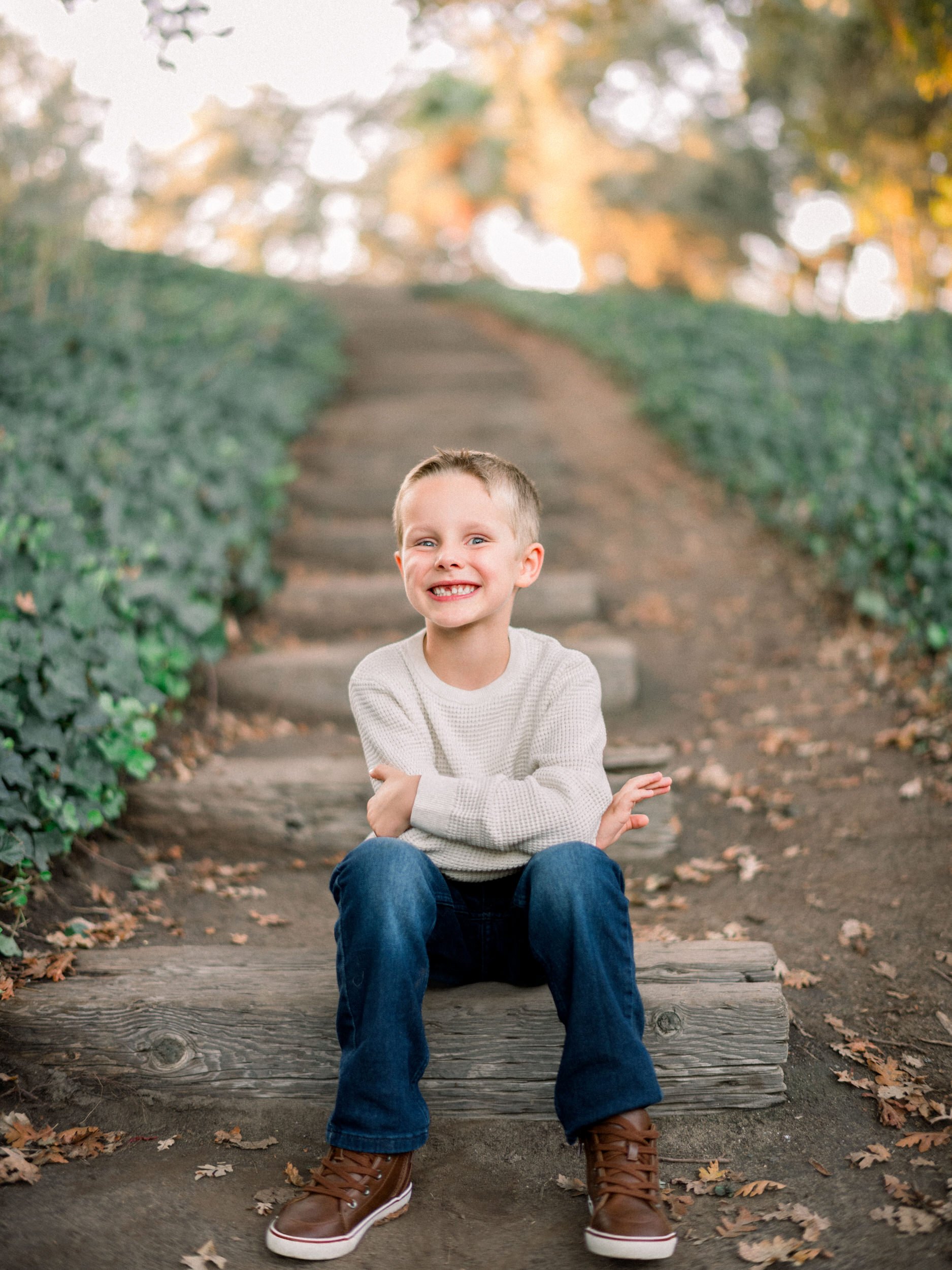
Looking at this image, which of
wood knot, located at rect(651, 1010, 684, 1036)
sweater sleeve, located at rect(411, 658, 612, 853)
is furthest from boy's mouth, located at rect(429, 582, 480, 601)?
wood knot, located at rect(651, 1010, 684, 1036)

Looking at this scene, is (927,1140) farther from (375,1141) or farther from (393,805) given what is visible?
(393,805)

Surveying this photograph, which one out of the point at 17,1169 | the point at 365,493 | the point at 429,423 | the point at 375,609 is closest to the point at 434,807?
the point at 17,1169

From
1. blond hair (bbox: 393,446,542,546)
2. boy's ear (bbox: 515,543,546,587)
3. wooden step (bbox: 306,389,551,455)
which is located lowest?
boy's ear (bbox: 515,543,546,587)

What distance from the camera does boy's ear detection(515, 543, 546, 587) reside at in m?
2.22

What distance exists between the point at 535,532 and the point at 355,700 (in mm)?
579

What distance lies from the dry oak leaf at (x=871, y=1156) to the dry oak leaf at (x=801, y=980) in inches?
19.9

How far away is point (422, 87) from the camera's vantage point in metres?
17.3

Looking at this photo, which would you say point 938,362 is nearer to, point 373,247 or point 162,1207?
point 162,1207

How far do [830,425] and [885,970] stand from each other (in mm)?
3363

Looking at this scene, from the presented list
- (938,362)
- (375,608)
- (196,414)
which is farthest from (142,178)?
(938,362)

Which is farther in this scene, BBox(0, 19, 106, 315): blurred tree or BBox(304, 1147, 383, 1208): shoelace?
BBox(0, 19, 106, 315): blurred tree

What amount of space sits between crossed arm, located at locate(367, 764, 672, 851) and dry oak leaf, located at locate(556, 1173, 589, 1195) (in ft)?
2.22

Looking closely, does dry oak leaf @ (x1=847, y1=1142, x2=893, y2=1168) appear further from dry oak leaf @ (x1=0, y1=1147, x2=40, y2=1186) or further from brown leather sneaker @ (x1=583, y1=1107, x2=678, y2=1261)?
dry oak leaf @ (x1=0, y1=1147, x2=40, y2=1186)

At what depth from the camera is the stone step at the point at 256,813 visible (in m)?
3.08
